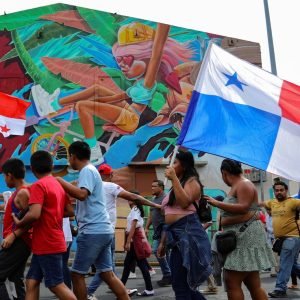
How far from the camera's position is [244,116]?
241 inches

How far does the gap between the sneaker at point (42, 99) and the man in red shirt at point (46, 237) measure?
62.1ft

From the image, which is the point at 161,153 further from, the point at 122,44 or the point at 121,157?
the point at 122,44

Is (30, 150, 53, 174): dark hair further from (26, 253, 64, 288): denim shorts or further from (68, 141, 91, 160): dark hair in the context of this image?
(26, 253, 64, 288): denim shorts

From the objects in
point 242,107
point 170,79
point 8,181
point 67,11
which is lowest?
point 8,181

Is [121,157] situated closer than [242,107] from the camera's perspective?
No

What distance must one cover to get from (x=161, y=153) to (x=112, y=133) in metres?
2.09

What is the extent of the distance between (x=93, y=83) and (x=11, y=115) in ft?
47.1

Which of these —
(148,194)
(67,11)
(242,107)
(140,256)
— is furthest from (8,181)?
(67,11)

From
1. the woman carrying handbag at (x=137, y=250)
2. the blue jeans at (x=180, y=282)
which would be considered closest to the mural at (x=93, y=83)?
the woman carrying handbag at (x=137, y=250)

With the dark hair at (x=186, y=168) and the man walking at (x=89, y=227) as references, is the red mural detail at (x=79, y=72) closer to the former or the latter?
the man walking at (x=89, y=227)

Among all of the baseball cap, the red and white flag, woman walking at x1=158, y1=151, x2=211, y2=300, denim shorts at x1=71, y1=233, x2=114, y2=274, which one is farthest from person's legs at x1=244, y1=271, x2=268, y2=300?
the red and white flag

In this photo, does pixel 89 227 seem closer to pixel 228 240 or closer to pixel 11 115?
pixel 228 240

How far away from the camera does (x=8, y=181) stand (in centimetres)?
624

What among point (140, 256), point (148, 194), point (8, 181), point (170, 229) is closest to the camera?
point (170, 229)
